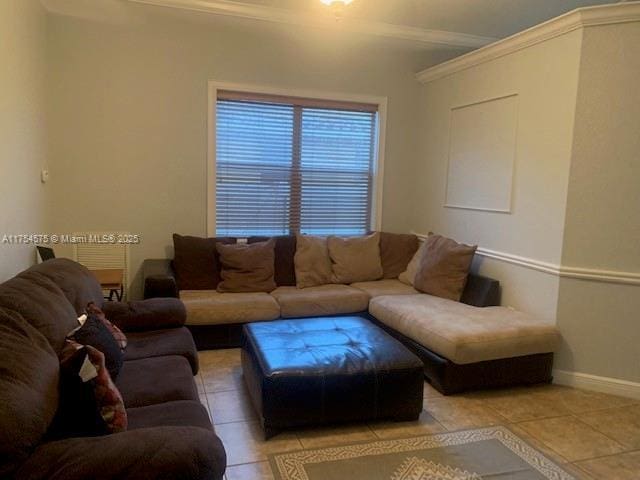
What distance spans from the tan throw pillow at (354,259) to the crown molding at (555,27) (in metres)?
1.79

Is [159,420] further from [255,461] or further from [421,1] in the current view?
[421,1]

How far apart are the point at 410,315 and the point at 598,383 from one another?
4.25 feet

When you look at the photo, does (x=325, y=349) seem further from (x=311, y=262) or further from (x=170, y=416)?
(x=311, y=262)

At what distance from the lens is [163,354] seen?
2.54 meters

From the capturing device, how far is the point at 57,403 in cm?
161

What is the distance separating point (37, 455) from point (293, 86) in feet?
12.3

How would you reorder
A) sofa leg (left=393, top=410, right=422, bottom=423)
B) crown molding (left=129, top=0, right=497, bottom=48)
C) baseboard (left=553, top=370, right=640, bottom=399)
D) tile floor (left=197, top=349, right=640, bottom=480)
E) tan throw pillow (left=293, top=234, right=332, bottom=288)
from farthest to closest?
tan throw pillow (left=293, top=234, right=332, bottom=288)
crown molding (left=129, top=0, right=497, bottom=48)
baseboard (left=553, top=370, right=640, bottom=399)
sofa leg (left=393, top=410, right=422, bottom=423)
tile floor (left=197, top=349, right=640, bottom=480)

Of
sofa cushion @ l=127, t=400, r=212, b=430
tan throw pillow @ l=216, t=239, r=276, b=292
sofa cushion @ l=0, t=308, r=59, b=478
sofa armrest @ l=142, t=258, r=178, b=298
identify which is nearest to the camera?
sofa cushion @ l=0, t=308, r=59, b=478

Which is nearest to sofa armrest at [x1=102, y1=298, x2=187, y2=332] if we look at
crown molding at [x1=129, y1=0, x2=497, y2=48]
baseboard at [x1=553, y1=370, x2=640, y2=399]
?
crown molding at [x1=129, y1=0, x2=497, y2=48]

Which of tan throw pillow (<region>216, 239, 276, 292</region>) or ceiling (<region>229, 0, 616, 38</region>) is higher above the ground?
ceiling (<region>229, 0, 616, 38</region>)

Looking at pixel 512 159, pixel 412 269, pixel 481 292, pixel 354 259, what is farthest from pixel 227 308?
pixel 512 159

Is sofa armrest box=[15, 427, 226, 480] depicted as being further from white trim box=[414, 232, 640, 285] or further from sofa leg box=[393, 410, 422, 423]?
white trim box=[414, 232, 640, 285]

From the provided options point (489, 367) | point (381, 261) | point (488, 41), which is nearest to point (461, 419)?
point (489, 367)

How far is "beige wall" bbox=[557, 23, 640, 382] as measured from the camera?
2.94 meters
